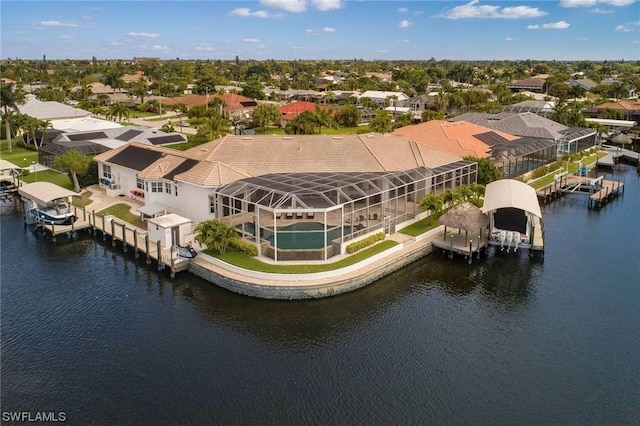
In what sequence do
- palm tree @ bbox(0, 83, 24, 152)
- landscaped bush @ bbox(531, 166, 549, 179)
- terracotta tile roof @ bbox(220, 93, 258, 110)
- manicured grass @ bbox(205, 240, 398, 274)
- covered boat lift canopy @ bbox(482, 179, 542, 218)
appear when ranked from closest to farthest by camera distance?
manicured grass @ bbox(205, 240, 398, 274) → covered boat lift canopy @ bbox(482, 179, 542, 218) → landscaped bush @ bbox(531, 166, 549, 179) → palm tree @ bbox(0, 83, 24, 152) → terracotta tile roof @ bbox(220, 93, 258, 110)

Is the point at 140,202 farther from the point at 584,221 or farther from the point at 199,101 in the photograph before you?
the point at 199,101

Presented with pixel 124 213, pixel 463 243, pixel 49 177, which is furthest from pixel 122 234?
pixel 463 243

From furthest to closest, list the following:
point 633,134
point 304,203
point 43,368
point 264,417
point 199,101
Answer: point 199,101 < point 633,134 < point 304,203 < point 43,368 < point 264,417

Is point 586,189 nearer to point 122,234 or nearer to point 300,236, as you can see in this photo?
point 300,236

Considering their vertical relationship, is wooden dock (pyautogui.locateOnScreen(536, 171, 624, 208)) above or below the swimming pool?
above

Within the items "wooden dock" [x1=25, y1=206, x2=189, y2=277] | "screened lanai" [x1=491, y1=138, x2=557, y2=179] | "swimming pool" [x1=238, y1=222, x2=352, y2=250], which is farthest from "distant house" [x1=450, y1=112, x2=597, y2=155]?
"wooden dock" [x1=25, y1=206, x2=189, y2=277]

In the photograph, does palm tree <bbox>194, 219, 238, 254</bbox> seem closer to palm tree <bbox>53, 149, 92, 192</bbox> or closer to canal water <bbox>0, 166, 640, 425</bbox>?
canal water <bbox>0, 166, 640, 425</bbox>

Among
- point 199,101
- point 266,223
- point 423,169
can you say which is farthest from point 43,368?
point 199,101
